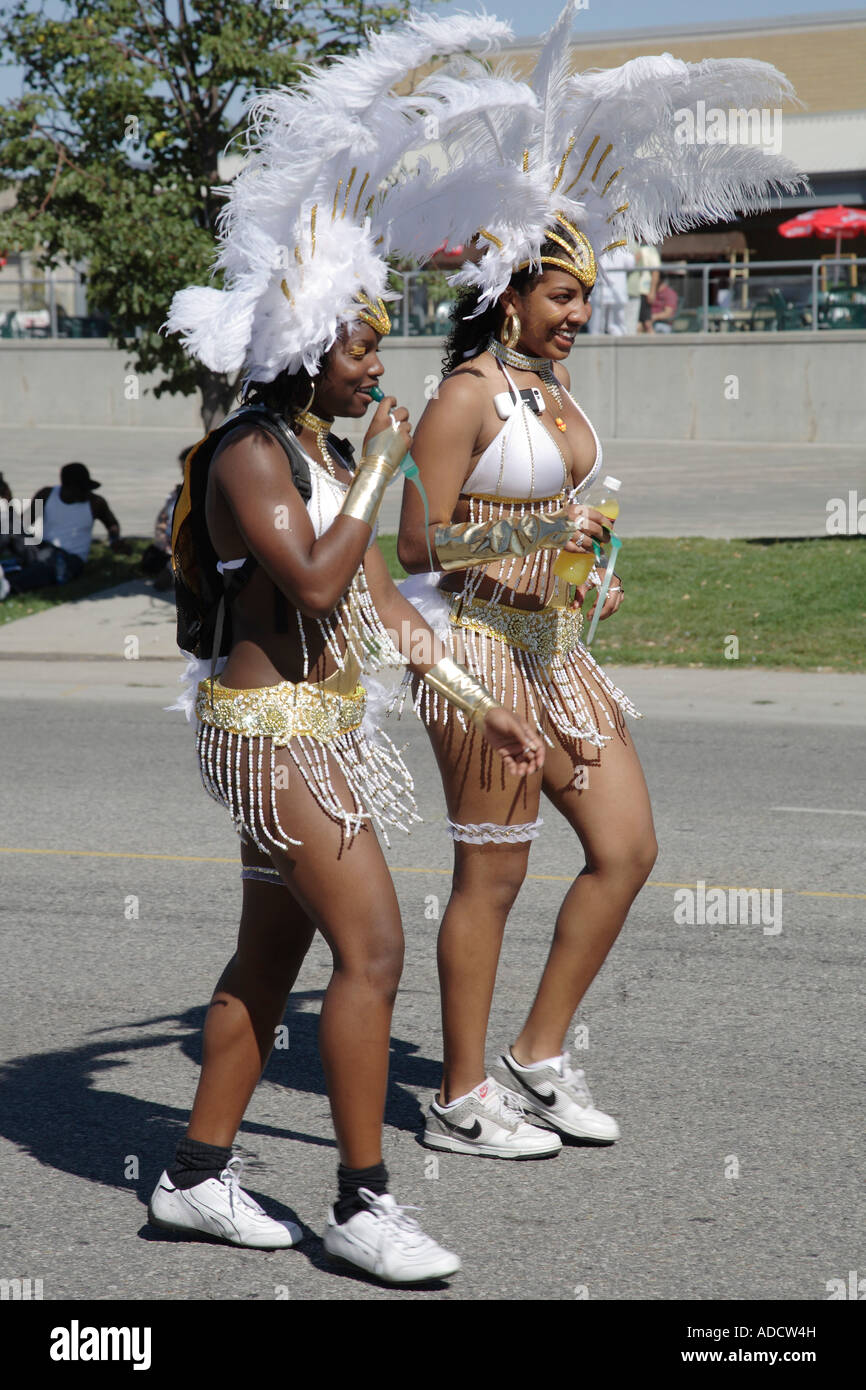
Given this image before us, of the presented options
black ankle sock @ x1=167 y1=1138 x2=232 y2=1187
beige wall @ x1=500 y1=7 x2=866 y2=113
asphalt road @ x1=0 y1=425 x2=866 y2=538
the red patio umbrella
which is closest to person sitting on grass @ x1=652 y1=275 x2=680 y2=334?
asphalt road @ x1=0 y1=425 x2=866 y2=538

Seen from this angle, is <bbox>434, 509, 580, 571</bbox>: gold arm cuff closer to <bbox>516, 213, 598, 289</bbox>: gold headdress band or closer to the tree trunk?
<bbox>516, 213, 598, 289</bbox>: gold headdress band

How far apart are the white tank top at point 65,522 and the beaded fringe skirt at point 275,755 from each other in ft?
39.6

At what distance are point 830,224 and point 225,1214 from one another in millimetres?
25492

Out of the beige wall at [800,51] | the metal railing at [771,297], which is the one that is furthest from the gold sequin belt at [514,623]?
the beige wall at [800,51]

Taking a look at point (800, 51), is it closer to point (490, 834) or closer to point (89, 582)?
point (89, 582)

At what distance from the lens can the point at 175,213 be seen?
42.1 feet

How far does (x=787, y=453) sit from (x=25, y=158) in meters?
12.3

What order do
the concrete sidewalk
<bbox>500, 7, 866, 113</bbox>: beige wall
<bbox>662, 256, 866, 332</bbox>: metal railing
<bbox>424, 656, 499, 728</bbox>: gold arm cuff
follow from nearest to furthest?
1. <bbox>424, 656, 499, 728</bbox>: gold arm cuff
2. the concrete sidewalk
3. <bbox>662, 256, 866, 332</bbox>: metal railing
4. <bbox>500, 7, 866, 113</bbox>: beige wall

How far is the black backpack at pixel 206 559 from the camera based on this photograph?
333 cm

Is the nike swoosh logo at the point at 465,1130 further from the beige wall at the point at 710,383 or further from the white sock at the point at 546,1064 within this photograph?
the beige wall at the point at 710,383

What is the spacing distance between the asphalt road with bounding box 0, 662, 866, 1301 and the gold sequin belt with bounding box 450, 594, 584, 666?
125cm

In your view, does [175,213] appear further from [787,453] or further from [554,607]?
[787,453]

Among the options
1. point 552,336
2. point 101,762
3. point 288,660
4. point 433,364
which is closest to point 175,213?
point 101,762

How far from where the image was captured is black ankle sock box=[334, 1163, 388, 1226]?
3.35 meters
